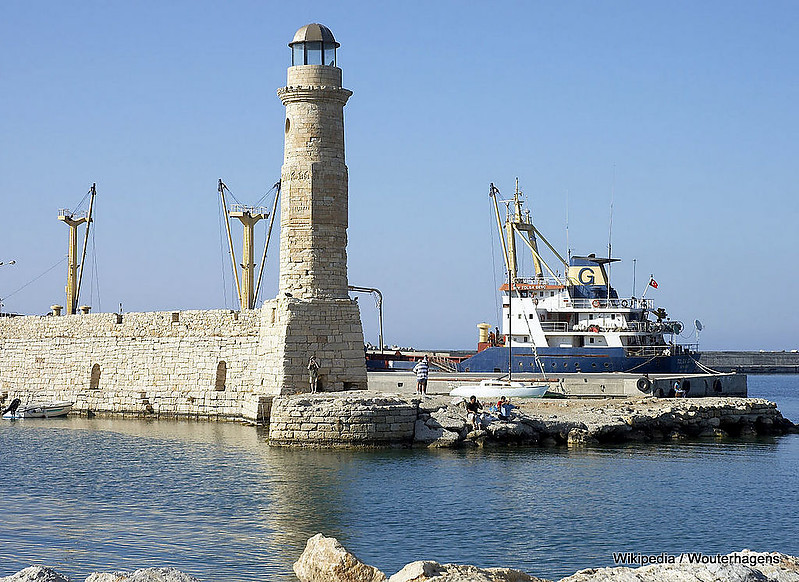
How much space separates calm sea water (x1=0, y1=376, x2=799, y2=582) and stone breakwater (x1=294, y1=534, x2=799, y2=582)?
149cm

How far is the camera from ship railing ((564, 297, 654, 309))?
1249 inches

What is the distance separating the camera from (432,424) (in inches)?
764

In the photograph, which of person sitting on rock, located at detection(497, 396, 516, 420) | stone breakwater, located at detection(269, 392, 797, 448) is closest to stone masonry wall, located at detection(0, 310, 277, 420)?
stone breakwater, located at detection(269, 392, 797, 448)

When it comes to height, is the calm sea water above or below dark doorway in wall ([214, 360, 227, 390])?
below

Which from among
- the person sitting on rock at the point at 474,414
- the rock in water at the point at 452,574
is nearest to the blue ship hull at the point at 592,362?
the person sitting on rock at the point at 474,414

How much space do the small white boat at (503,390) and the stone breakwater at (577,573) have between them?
15.7 metres

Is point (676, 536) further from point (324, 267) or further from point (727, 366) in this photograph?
point (727, 366)

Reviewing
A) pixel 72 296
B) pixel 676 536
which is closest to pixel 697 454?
pixel 676 536

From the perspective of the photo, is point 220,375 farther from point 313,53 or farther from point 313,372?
point 313,53

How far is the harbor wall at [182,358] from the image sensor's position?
23.1 meters

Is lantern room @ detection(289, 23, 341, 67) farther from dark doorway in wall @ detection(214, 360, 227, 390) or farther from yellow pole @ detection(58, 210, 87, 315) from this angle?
yellow pole @ detection(58, 210, 87, 315)

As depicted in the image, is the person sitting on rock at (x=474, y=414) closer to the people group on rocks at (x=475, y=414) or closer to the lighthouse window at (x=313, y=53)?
the people group on rocks at (x=475, y=414)

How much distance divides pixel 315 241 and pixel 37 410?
10.4 metres

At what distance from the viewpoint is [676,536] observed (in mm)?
12078
